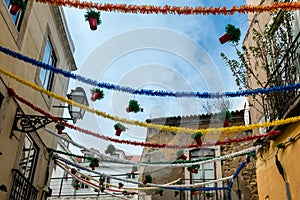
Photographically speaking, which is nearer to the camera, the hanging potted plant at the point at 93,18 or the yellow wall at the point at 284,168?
the hanging potted plant at the point at 93,18

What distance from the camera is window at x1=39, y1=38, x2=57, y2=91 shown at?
305 inches

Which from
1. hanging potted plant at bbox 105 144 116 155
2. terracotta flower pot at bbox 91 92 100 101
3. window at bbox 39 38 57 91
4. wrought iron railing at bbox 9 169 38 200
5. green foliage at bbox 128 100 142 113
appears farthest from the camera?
window at bbox 39 38 57 91

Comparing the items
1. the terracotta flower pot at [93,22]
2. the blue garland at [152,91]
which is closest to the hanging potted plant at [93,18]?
the terracotta flower pot at [93,22]

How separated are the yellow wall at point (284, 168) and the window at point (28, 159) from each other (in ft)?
17.3

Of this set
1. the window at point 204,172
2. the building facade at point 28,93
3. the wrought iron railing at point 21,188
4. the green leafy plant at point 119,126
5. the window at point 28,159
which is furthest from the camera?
the window at point 204,172

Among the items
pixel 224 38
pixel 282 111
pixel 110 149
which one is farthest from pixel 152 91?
pixel 282 111

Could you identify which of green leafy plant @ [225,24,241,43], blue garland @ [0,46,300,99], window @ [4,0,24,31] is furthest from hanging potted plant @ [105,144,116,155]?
green leafy plant @ [225,24,241,43]

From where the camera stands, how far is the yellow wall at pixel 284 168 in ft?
18.3

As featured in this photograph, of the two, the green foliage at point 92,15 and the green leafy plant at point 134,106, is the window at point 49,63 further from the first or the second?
the green foliage at point 92,15

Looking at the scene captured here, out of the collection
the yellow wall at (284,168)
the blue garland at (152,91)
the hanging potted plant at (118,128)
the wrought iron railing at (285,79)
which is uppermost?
the wrought iron railing at (285,79)

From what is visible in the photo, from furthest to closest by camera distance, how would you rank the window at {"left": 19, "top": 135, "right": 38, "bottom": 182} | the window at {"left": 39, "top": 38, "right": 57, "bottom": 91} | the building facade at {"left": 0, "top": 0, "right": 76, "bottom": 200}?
the window at {"left": 39, "top": 38, "right": 57, "bottom": 91}, the window at {"left": 19, "top": 135, "right": 38, "bottom": 182}, the building facade at {"left": 0, "top": 0, "right": 76, "bottom": 200}

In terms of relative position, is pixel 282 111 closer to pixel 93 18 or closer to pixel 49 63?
pixel 93 18

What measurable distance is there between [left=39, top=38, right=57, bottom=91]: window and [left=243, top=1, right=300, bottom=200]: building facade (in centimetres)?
515

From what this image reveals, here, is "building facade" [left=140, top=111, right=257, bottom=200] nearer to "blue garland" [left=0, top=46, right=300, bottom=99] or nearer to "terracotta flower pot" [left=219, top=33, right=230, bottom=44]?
"blue garland" [left=0, top=46, right=300, bottom=99]
